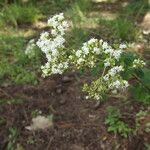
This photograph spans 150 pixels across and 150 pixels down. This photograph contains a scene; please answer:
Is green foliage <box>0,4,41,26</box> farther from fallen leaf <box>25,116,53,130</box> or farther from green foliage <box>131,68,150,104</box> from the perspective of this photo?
green foliage <box>131,68,150,104</box>

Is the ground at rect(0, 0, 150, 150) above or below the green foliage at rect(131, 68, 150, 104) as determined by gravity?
below

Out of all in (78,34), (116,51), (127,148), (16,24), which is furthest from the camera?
(16,24)

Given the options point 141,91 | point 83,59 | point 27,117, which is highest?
point 83,59

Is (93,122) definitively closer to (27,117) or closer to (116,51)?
(27,117)

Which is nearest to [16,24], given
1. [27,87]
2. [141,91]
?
[27,87]

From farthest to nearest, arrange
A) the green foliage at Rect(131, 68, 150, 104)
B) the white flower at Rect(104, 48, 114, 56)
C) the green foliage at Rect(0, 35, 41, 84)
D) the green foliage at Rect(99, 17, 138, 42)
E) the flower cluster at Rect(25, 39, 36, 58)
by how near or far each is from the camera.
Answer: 1. the green foliage at Rect(99, 17, 138, 42)
2. the flower cluster at Rect(25, 39, 36, 58)
3. the green foliage at Rect(0, 35, 41, 84)
4. the green foliage at Rect(131, 68, 150, 104)
5. the white flower at Rect(104, 48, 114, 56)

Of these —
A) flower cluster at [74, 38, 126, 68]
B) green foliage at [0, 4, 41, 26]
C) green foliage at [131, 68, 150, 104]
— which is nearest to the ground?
green foliage at [0, 4, 41, 26]
